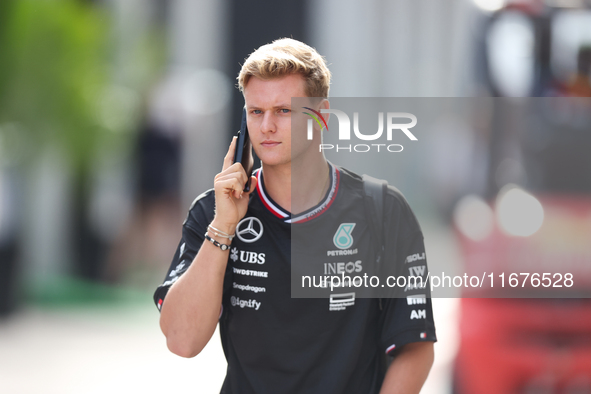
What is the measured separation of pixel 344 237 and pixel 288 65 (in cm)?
63

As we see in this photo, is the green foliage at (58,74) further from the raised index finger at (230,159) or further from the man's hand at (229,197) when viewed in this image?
the man's hand at (229,197)

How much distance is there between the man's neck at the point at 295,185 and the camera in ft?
8.25

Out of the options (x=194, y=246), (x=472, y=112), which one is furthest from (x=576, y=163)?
(x=194, y=246)

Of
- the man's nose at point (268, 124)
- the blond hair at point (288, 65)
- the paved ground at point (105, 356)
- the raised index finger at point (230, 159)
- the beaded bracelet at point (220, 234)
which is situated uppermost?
the blond hair at point (288, 65)

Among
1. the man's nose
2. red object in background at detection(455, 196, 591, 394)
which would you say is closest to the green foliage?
red object in background at detection(455, 196, 591, 394)

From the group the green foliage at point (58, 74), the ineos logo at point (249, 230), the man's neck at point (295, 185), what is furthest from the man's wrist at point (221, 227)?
the green foliage at point (58, 74)

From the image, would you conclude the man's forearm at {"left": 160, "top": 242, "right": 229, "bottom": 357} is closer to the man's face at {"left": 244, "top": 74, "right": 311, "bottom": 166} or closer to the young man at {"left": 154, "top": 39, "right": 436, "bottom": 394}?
the young man at {"left": 154, "top": 39, "right": 436, "bottom": 394}

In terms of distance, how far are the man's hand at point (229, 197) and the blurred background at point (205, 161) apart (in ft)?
5.79

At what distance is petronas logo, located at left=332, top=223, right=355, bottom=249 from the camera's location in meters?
2.50

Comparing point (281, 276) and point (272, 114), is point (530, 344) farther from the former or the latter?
point (272, 114)

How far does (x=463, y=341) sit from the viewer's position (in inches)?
193

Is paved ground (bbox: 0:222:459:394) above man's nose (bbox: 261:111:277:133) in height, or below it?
below

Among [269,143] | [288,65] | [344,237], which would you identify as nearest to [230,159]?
[269,143]

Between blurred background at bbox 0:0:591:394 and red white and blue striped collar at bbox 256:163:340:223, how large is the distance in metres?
1.44
